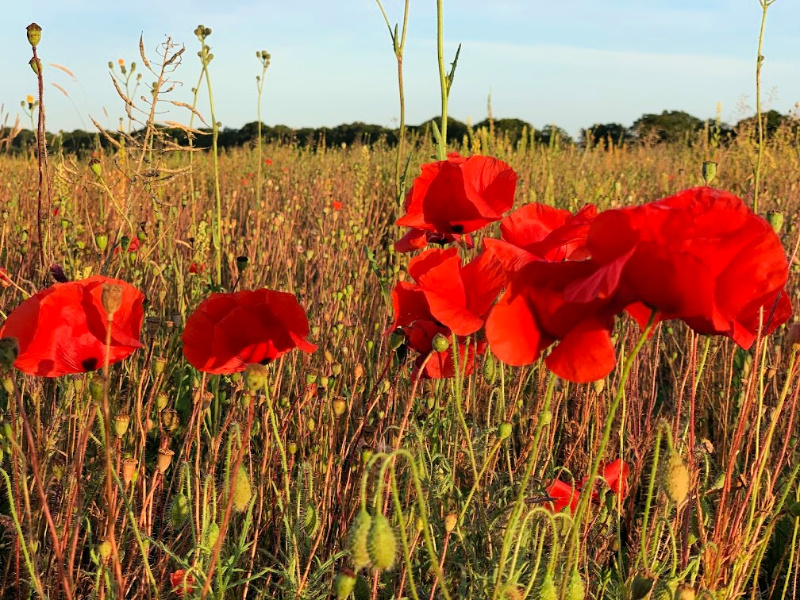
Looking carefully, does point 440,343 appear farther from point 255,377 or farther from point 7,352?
point 7,352

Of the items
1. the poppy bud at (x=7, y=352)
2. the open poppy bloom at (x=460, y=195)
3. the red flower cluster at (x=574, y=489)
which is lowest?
the red flower cluster at (x=574, y=489)

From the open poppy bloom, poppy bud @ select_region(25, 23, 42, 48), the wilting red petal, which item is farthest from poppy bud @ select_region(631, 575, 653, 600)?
poppy bud @ select_region(25, 23, 42, 48)

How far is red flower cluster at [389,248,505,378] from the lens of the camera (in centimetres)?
104

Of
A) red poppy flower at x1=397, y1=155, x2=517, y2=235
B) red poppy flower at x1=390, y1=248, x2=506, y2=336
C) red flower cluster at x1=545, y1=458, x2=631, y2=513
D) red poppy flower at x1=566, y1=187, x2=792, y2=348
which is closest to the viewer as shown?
red poppy flower at x1=566, y1=187, x2=792, y2=348

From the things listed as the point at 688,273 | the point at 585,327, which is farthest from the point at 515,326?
the point at 688,273

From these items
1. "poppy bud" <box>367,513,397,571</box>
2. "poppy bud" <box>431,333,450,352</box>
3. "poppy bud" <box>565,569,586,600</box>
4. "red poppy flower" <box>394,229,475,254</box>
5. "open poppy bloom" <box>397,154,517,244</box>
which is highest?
"open poppy bloom" <box>397,154,517,244</box>

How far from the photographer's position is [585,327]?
0.74m

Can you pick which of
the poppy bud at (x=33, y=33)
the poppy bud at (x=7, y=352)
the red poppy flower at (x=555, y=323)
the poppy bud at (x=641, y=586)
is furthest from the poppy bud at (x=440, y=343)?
the poppy bud at (x=33, y=33)

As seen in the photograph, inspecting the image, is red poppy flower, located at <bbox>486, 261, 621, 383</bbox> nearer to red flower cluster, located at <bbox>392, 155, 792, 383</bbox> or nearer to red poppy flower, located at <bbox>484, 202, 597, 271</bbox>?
red flower cluster, located at <bbox>392, 155, 792, 383</bbox>

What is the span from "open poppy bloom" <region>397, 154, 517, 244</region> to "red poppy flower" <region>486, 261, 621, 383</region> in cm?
51

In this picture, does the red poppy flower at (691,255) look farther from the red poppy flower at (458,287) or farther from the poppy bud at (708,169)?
the poppy bud at (708,169)

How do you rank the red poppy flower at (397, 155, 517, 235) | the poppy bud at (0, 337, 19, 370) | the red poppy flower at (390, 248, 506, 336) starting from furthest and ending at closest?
the red poppy flower at (397, 155, 517, 235) < the red poppy flower at (390, 248, 506, 336) < the poppy bud at (0, 337, 19, 370)

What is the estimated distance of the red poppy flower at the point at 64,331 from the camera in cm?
105

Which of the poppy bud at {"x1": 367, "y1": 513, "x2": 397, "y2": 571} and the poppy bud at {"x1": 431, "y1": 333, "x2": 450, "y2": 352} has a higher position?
the poppy bud at {"x1": 431, "y1": 333, "x2": 450, "y2": 352}
